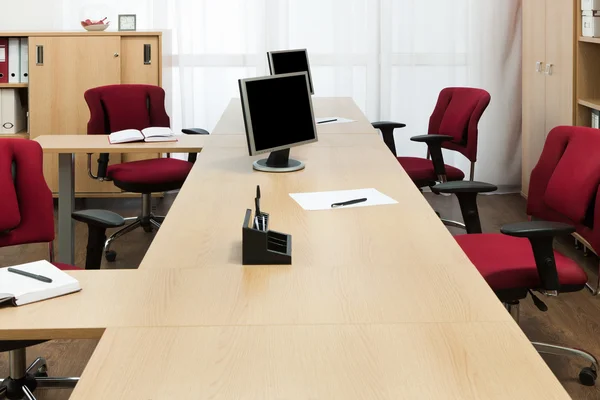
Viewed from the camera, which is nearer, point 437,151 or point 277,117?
point 277,117

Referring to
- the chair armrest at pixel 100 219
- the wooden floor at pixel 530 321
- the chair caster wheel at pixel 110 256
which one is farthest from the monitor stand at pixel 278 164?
the chair caster wheel at pixel 110 256

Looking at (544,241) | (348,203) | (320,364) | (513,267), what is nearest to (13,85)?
(348,203)

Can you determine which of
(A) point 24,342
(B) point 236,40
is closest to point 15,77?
→ (B) point 236,40

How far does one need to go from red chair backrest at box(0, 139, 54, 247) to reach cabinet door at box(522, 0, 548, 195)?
3.98 meters

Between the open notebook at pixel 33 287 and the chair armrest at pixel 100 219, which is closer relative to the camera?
the open notebook at pixel 33 287

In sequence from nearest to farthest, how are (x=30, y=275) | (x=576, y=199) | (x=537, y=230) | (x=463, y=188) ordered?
(x=30, y=275) < (x=537, y=230) < (x=576, y=199) < (x=463, y=188)

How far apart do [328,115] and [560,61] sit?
5.34ft

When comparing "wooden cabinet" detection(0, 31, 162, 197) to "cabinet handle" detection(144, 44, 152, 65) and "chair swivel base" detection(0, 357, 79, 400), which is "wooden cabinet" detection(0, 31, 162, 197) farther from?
"chair swivel base" detection(0, 357, 79, 400)

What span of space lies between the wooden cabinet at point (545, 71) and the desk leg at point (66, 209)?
10.5ft

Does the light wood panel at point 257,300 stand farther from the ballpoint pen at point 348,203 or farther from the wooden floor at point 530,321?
the ballpoint pen at point 348,203

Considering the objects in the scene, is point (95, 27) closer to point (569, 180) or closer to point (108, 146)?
point (108, 146)

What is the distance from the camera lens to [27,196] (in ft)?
11.3

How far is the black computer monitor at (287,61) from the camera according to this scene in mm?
5574

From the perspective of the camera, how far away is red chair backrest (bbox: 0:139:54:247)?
3.43m
